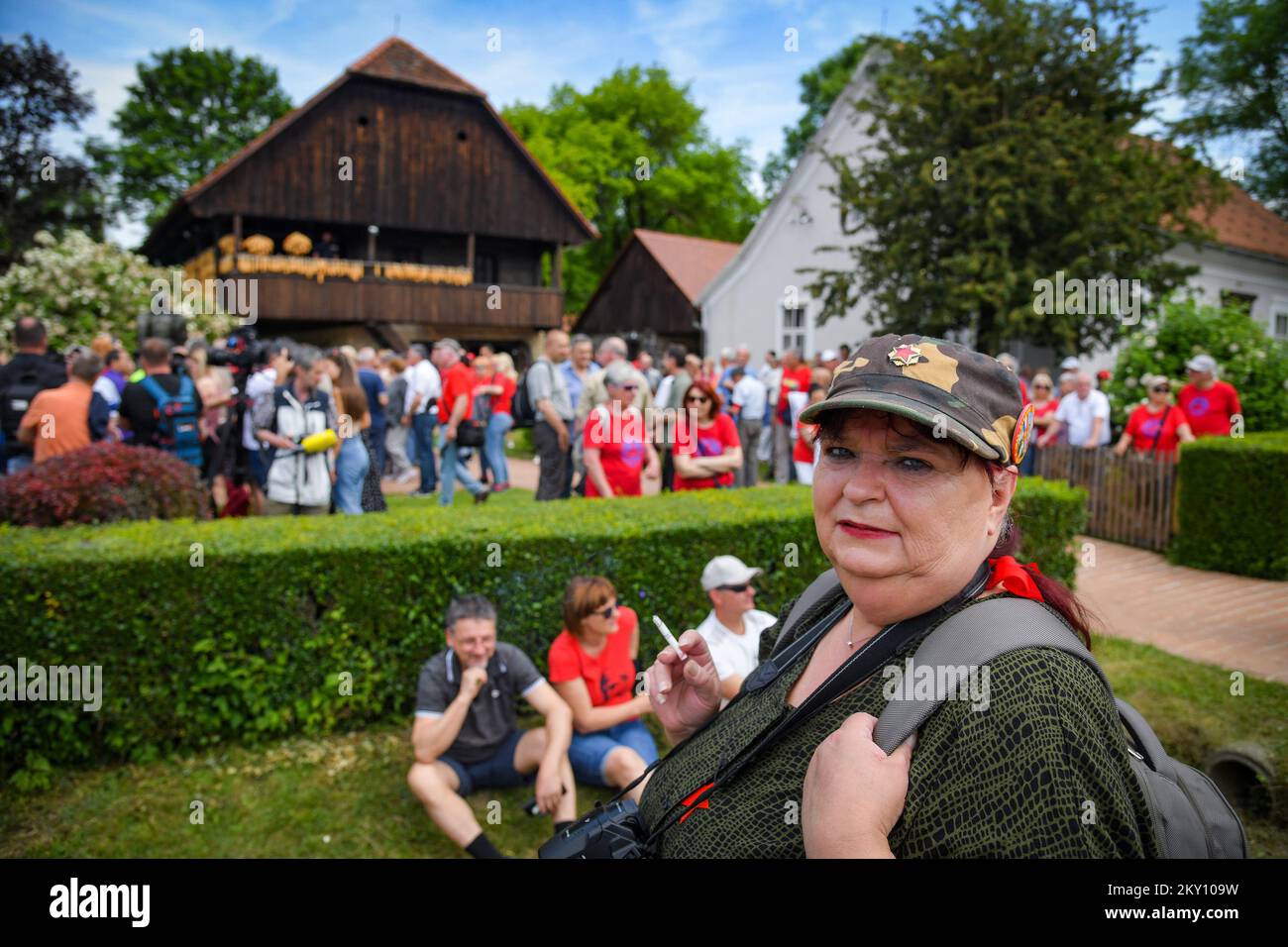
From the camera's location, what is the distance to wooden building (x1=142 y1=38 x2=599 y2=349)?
25156mm

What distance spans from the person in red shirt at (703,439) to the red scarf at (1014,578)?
5.81 meters

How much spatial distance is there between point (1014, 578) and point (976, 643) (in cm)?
25

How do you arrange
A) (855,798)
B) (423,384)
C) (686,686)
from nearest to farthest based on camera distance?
(855,798) → (686,686) → (423,384)

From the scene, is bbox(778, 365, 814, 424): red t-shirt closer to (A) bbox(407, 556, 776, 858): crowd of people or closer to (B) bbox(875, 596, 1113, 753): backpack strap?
(A) bbox(407, 556, 776, 858): crowd of people

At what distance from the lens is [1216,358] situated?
12438 millimetres

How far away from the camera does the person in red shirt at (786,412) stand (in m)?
13.6

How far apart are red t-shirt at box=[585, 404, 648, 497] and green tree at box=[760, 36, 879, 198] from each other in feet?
108

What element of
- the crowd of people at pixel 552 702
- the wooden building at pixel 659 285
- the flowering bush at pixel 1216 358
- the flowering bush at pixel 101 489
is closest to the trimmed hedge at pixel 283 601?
the flowering bush at pixel 101 489

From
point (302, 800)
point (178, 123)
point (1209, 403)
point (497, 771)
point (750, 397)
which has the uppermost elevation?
point (178, 123)

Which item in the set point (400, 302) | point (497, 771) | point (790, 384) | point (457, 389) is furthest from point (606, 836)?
point (400, 302)

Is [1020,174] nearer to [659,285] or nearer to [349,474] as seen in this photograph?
[349,474]
